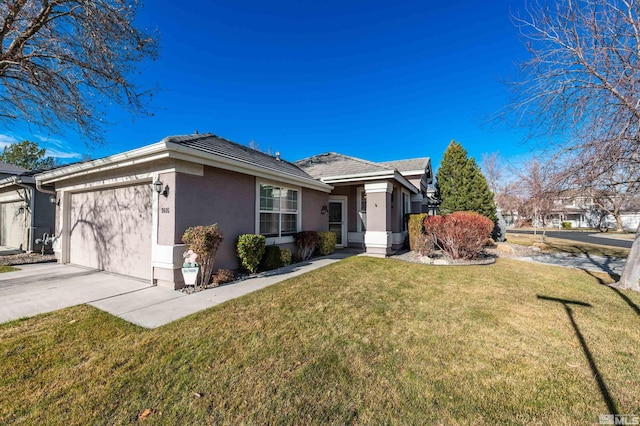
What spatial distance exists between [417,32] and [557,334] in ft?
41.5

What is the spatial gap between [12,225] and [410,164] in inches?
874

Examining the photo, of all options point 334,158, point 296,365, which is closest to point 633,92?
point 296,365

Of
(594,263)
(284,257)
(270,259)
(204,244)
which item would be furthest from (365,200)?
(594,263)

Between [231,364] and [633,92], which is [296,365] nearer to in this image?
[231,364]

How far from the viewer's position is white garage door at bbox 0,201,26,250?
11453mm

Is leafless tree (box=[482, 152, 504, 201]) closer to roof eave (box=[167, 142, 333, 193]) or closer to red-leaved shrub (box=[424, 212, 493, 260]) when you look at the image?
red-leaved shrub (box=[424, 212, 493, 260])

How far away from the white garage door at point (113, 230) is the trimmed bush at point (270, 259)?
2889 mm

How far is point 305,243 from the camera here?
9164 millimetres

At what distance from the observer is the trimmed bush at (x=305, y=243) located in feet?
30.0

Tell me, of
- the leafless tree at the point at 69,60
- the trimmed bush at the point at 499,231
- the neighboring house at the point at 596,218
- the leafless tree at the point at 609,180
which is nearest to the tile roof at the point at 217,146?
the leafless tree at the point at 69,60

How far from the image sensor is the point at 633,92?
531 centimetres

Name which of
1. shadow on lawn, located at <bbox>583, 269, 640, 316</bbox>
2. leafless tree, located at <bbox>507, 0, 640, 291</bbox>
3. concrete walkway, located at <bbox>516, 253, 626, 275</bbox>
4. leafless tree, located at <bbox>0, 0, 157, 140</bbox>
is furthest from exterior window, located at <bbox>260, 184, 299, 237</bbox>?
concrete walkway, located at <bbox>516, 253, 626, 275</bbox>

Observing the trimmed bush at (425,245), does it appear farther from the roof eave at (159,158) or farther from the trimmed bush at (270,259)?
the trimmed bush at (270,259)

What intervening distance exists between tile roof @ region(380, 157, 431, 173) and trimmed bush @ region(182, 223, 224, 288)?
538 inches
